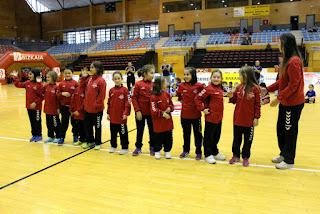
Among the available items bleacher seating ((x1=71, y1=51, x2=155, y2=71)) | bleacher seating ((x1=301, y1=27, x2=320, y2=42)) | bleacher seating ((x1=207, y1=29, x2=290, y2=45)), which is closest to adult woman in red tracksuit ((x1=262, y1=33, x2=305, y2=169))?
bleacher seating ((x1=71, y1=51, x2=155, y2=71))

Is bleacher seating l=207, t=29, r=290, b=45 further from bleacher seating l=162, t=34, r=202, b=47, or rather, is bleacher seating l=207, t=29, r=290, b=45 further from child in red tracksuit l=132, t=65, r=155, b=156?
child in red tracksuit l=132, t=65, r=155, b=156

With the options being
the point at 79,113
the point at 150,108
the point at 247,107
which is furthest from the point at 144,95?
the point at 247,107

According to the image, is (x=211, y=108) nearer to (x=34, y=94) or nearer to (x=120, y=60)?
(x=34, y=94)

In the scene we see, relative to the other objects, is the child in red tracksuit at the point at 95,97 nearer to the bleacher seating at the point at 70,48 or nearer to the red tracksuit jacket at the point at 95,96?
the red tracksuit jacket at the point at 95,96

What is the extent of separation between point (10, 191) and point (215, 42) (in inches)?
815

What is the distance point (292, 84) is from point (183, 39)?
68.3ft

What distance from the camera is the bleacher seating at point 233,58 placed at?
17025mm

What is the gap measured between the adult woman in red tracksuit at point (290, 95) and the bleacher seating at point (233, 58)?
46.6 feet

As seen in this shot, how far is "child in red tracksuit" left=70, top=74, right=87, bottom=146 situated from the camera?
4480mm

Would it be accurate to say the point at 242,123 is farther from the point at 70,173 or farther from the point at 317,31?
the point at 317,31

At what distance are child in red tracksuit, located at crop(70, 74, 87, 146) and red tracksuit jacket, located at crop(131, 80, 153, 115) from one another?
3.66 feet

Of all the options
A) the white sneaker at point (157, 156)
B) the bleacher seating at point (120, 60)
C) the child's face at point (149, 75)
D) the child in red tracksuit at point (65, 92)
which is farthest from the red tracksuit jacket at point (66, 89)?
the bleacher seating at point (120, 60)

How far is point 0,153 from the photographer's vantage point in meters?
4.35

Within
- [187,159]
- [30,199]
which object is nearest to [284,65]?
[187,159]
